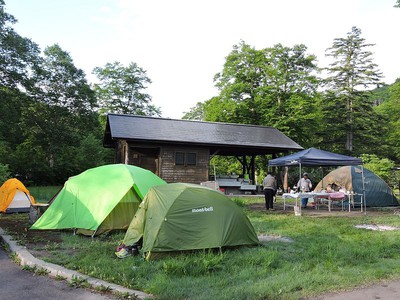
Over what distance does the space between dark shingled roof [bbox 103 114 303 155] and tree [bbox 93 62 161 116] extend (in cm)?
1743

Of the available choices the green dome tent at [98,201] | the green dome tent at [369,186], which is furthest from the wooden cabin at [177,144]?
the green dome tent at [98,201]

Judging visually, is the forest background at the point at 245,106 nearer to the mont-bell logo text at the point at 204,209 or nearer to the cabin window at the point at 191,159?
the cabin window at the point at 191,159

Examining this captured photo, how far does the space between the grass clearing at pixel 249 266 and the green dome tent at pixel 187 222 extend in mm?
218

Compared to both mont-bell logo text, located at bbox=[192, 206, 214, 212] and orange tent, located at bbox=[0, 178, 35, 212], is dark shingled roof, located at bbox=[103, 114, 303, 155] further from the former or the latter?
mont-bell logo text, located at bbox=[192, 206, 214, 212]

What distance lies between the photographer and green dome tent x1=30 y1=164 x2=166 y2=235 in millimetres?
7996

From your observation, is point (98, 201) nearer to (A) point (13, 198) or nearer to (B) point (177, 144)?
(A) point (13, 198)

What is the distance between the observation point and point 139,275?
4.89 m

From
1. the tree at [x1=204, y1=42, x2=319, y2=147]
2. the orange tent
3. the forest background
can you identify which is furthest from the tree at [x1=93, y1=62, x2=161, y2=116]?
the orange tent

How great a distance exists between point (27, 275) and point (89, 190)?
3.33 meters

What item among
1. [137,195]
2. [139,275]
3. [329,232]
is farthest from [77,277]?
[329,232]

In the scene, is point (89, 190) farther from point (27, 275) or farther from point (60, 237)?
point (27, 275)

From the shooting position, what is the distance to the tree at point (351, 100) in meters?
34.6

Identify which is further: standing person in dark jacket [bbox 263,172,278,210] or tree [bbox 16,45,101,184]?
tree [bbox 16,45,101,184]

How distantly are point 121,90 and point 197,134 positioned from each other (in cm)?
2291
